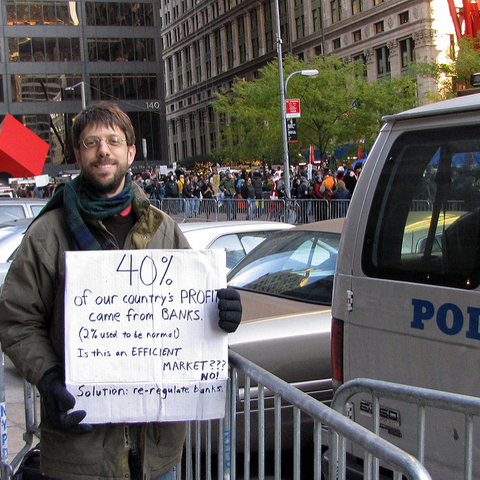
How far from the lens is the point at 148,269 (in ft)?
8.18

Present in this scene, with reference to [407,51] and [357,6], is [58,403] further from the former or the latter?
[357,6]

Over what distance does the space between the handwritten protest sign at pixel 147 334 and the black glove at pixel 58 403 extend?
8 centimetres

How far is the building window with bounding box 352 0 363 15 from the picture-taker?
204ft

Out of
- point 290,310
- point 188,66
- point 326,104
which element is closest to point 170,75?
point 188,66

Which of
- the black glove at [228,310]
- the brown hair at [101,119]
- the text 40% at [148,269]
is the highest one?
the brown hair at [101,119]

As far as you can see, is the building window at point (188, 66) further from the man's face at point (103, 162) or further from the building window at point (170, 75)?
the man's face at point (103, 162)

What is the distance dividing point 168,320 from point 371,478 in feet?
3.01

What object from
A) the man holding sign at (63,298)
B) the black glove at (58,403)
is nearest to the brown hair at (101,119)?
the man holding sign at (63,298)

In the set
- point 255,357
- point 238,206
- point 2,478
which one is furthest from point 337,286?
point 238,206

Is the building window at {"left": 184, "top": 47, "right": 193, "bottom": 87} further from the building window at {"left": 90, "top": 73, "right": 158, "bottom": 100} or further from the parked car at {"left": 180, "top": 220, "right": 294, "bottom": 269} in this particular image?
the parked car at {"left": 180, "top": 220, "right": 294, "bottom": 269}

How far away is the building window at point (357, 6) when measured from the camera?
62.1 meters

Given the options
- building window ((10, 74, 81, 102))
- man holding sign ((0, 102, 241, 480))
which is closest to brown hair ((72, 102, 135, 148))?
man holding sign ((0, 102, 241, 480))

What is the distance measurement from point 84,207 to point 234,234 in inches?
194

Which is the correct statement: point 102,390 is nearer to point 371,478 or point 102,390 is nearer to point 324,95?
Result: point 371,478
